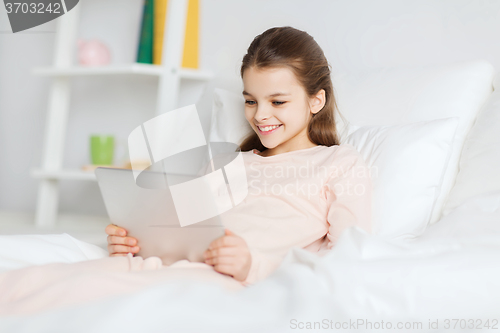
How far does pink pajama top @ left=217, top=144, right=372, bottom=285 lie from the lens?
0.85 m

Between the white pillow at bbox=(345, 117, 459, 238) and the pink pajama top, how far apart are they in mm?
78

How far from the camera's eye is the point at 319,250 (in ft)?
3.01

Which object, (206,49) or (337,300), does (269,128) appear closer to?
(337,300)

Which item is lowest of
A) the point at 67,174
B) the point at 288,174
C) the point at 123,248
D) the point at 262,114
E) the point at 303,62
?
the point at 67,174

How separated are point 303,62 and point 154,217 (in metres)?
0.52

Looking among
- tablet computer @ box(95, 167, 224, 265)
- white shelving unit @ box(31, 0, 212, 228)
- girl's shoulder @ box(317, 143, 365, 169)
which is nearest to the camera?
tablet computer @ box(95, 167, 224, 265)

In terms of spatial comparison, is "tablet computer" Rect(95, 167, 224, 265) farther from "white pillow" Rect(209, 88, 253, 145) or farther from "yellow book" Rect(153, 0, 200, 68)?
"yellow book" Rect(153, 0, 200, 68)

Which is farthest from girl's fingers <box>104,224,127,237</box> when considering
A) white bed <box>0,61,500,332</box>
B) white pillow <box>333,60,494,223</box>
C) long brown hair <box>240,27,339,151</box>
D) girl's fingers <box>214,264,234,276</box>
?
white pillow <box>333,60,494,223</box>

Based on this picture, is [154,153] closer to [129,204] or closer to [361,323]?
[129,204]

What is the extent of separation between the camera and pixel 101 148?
180 cm

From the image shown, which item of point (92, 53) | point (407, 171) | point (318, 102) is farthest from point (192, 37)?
point (407, 171)

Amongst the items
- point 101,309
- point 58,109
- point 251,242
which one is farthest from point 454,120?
point 58,109

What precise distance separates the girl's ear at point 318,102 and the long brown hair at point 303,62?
1cm

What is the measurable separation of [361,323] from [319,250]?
43 centimetres
